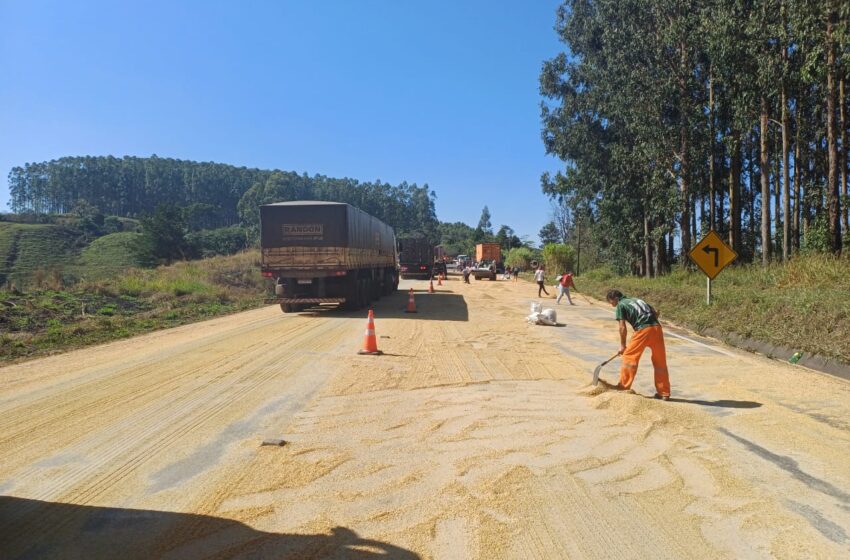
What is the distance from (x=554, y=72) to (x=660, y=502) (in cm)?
3207

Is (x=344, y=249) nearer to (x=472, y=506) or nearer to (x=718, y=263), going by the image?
(x=718, y=263)

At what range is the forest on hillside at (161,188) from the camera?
128 m

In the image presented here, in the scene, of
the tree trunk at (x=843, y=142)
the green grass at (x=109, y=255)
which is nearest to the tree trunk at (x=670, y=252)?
the tree trunk at (x=843, y=142)

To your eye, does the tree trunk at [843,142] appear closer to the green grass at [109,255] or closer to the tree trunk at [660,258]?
the tree trunk at [660,258]

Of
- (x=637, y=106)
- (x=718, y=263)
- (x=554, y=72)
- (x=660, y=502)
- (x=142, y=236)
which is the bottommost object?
(x=660, y=502)

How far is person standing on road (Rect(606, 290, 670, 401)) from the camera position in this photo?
273 inches

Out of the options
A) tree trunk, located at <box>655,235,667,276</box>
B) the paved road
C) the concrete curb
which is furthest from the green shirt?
tree trunk, located at <box>655,235,667,276</box>

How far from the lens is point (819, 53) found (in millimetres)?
15805

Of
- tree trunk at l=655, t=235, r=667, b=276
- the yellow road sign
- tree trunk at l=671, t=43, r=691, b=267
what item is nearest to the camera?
the yellow road sign

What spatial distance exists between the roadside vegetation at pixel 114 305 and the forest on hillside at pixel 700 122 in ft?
63.3

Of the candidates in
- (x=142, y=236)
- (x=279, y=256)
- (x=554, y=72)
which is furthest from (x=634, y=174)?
(x=142, y=236)

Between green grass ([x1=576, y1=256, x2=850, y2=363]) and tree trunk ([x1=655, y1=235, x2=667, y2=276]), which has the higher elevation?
tree trunk ([x1=655, y1=235, x2=667, y2=276])

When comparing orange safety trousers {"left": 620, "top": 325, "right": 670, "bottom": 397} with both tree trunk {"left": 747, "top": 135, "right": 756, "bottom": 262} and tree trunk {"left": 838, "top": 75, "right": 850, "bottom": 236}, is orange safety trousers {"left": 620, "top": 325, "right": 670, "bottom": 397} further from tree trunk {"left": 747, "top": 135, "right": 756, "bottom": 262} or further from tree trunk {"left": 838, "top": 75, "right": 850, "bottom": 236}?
tree trunk {"left": 747, "top": 135, "right": 756, "bottom": 262}

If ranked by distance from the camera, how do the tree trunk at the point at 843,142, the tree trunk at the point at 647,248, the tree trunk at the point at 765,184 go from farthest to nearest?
the tree trunk at the point at 647,248, the tree trunk at the point at 765,184, the tree trunk at the point at 843,142
